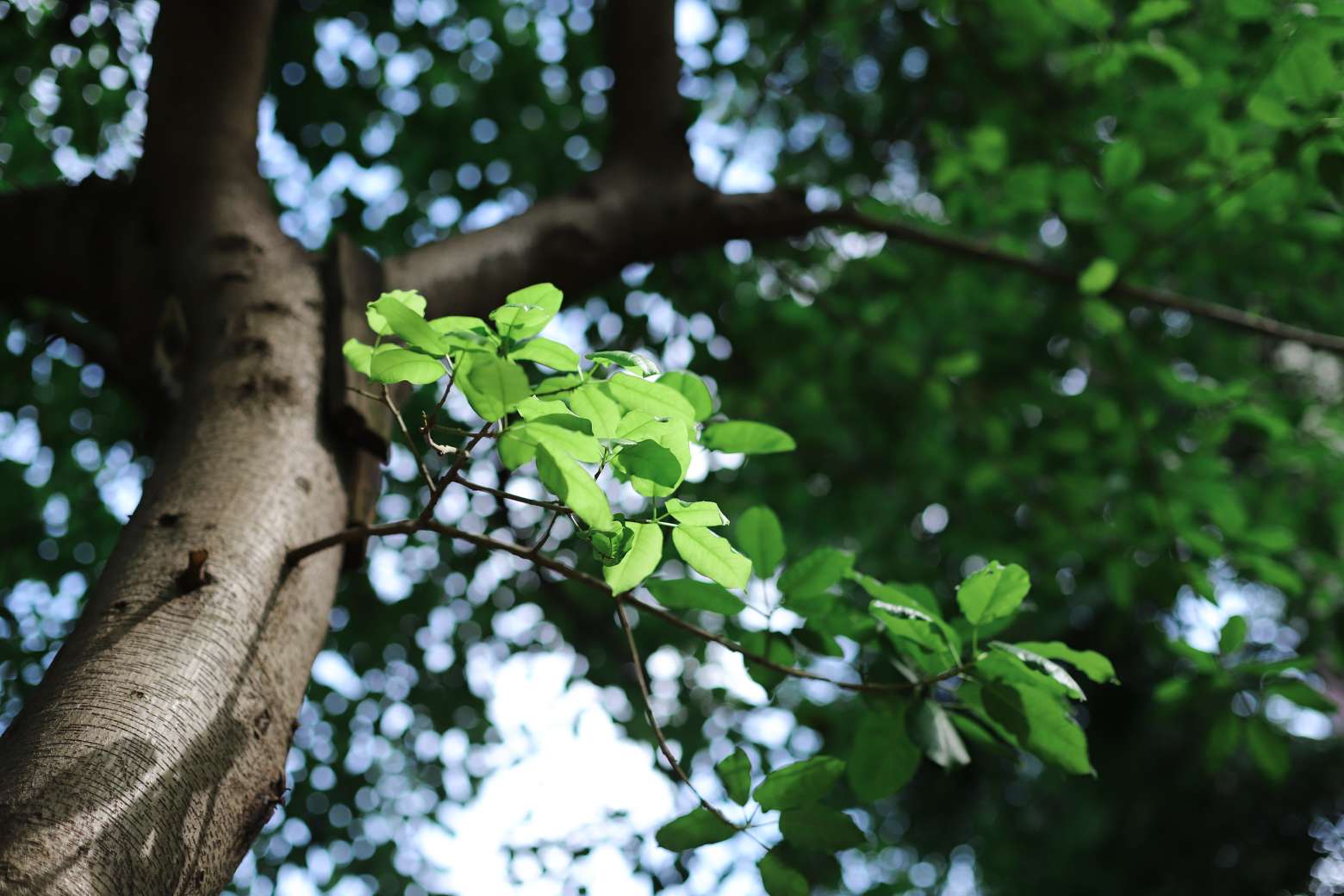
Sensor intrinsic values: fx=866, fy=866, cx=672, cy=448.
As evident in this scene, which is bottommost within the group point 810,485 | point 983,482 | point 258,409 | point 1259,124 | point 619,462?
point 810,485

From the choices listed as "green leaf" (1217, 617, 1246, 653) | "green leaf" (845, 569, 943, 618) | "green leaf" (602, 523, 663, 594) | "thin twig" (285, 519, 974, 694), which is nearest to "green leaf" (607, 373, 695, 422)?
"green leaf" (602, 523, 663, 594)

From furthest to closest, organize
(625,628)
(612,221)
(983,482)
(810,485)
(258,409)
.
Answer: (810,485)
(983,482)
(612,221)
(258,409)
(625,628)

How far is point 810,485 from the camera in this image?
12.4 ft

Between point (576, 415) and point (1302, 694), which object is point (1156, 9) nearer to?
point (1302, 694)

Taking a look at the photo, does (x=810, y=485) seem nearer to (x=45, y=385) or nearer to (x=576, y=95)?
(x=576, y=95)

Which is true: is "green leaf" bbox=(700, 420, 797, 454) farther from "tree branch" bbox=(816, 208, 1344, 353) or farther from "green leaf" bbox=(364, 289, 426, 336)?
"tree branch" bbox=(816, 208, 1344, 353)

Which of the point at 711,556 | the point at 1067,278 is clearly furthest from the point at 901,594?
the point at 1067,278

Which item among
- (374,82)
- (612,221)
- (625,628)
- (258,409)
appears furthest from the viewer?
(374,82)

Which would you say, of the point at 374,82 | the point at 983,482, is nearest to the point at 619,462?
the point at 983,482

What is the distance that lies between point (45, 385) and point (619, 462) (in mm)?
3683

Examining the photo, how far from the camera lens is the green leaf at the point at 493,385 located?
29.7 inches

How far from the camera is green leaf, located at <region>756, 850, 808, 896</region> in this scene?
3.78 feet

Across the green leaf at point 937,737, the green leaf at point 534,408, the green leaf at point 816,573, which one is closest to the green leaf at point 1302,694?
the green leaf at point 937,737

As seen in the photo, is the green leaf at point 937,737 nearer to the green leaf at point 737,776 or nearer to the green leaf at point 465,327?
the green leaf at point 737,776
